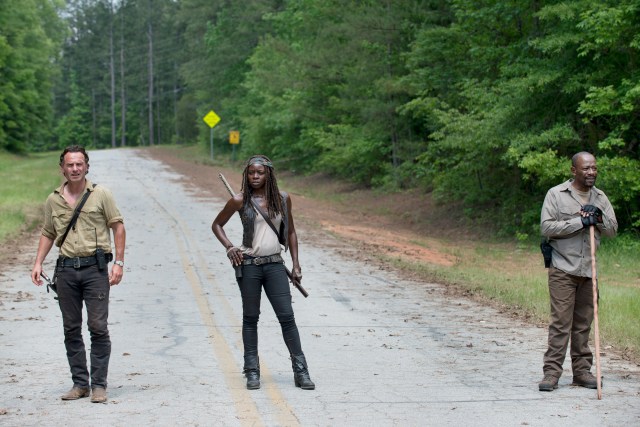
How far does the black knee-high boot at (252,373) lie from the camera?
753 cm

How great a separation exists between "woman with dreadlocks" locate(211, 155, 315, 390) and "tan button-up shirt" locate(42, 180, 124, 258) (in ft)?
3.29

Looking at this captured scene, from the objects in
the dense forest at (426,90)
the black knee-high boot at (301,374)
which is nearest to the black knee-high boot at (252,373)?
the black knee-high boot at (301,374)

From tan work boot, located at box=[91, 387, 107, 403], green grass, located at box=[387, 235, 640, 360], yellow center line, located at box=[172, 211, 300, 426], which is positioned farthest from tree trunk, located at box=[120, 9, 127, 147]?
tan work boot, located at box=[91, 387, 107, 403]

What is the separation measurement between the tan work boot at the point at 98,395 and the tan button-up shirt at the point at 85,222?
1.04 m

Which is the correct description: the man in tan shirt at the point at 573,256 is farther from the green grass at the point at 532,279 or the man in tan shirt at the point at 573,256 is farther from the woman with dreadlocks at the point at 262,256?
the woman with dreadlocks at the point at 262,256

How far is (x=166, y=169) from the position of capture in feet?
155

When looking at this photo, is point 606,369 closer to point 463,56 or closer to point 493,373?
point 493,373

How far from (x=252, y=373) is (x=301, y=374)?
405 mm

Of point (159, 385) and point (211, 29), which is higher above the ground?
point (211, 29)

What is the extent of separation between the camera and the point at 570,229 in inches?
298

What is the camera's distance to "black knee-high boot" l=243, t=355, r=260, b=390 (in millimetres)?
7531

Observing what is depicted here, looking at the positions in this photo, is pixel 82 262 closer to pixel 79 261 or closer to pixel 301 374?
pixel 79 261

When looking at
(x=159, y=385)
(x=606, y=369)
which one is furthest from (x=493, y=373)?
(x=159, y=385)

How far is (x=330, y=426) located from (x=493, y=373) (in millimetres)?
2419
